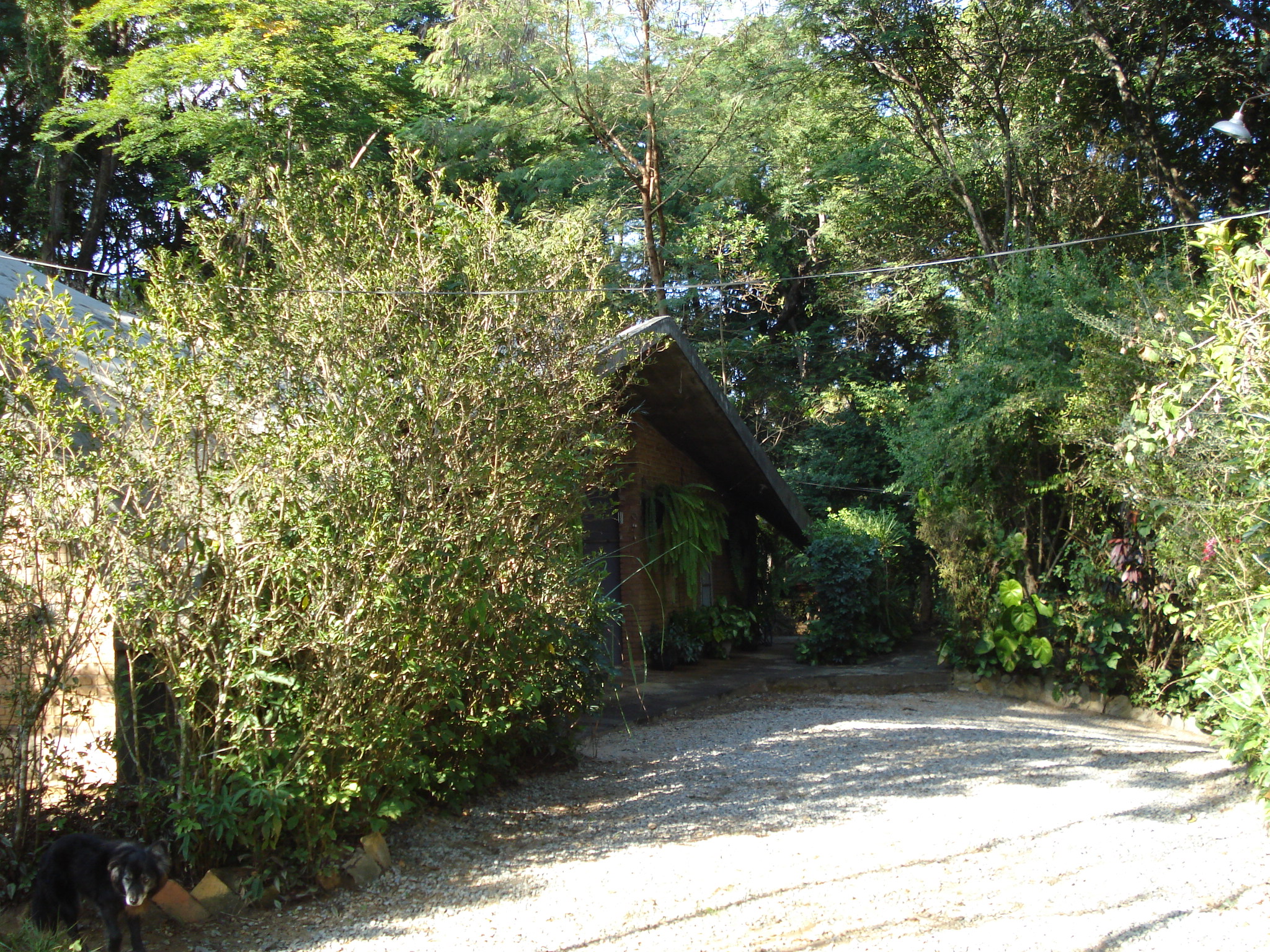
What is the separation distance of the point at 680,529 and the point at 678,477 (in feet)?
4.19

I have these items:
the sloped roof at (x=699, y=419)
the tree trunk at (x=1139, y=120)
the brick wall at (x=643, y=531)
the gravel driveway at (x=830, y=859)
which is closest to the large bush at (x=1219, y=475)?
the gravel driveway at (x=830, y=859)

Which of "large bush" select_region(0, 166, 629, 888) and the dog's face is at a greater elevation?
"large bush" select_region(0, 166, 629, 888)

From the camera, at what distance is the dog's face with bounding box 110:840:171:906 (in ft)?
11.8

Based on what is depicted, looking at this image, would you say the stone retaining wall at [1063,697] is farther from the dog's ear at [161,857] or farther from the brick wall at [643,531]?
the dog's ear at [161,857]

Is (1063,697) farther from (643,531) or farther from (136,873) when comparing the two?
(136,873)

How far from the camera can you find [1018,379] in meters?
10.5

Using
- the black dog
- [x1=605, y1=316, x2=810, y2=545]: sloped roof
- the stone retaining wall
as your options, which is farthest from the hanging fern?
the black dog

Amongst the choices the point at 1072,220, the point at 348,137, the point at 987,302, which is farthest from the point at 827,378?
the point at 348,137

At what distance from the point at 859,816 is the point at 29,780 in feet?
14.9

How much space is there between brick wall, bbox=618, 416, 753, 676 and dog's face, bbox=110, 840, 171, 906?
25.8ft

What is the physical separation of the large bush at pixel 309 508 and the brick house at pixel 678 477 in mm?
3589

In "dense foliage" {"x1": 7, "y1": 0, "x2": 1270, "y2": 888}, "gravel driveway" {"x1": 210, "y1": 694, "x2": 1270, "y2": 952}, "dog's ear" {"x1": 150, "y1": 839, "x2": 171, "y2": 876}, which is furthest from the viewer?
"dense foliage" {"x1": 7, "y1": 0, "x2": 1270, "y2": 888}

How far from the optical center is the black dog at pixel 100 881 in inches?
143

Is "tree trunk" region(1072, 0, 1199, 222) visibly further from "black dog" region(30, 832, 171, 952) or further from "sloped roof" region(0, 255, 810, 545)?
"black dog" region(30, 832, 171, 952)
